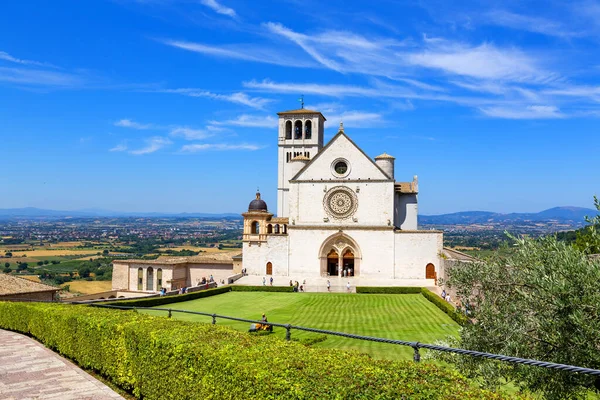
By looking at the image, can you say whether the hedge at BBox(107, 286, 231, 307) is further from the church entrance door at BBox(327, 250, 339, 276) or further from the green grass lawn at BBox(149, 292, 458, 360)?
the church entrance door at BBox(327, 250, 339, 276)

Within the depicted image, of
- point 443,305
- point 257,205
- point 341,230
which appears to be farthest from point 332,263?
point 443,305

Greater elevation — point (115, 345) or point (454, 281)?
point (454, 281)

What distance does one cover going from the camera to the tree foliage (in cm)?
845

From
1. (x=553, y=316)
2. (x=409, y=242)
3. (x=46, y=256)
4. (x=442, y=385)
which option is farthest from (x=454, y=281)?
(x=46, y=256)

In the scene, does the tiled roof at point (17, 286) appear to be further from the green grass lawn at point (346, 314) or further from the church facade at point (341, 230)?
the church facade at point (341, 230)

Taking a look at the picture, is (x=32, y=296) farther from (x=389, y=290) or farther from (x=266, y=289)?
(x=389, y=290)

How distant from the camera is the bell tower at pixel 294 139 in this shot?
6128cm

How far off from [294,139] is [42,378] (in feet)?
169

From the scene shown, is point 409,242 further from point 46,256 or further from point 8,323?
point 46,256

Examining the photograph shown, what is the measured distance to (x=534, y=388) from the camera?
8875mm

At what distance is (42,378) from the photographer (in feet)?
39.5

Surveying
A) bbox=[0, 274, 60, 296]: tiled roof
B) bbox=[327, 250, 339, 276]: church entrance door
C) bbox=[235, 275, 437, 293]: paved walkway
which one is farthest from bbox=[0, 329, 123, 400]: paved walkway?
bbox=[327, 250, 339, 276]: church entrance door

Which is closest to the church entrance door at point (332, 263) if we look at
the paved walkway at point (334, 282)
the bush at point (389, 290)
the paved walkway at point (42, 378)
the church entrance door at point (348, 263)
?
the church entrance door at point (348, 263)

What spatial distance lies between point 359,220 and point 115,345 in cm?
4016
